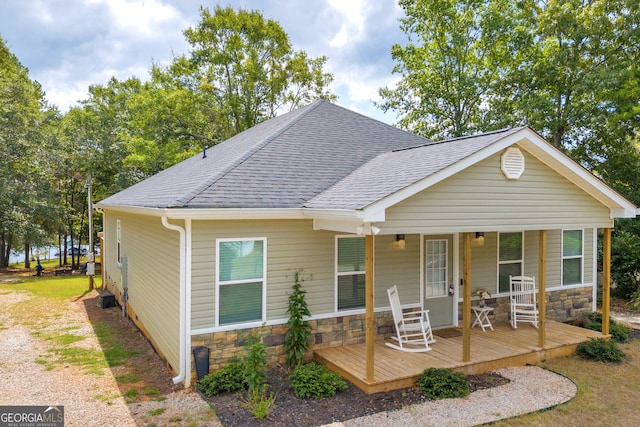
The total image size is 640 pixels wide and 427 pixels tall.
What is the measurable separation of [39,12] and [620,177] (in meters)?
19.9

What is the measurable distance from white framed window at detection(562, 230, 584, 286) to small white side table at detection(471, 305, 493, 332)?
272cm

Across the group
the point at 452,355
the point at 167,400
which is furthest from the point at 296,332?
the point at 452,355

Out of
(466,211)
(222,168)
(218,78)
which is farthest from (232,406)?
(218,78)

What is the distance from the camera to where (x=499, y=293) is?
9.15m

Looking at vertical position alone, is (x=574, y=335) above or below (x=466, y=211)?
below

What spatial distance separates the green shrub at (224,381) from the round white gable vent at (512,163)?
205 inches

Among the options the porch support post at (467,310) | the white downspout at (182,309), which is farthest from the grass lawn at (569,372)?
→ the porch support post at (467,310)

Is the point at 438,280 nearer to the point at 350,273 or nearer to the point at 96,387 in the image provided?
the point at 350,273

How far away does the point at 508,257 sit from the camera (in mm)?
9273

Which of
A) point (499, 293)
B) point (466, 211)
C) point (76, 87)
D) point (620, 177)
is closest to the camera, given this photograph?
point (466, 211)

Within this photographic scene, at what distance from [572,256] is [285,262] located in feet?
24.7

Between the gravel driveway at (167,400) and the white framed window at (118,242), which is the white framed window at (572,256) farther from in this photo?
the white framed window at (118,242)

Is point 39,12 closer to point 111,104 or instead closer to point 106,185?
point 106,185

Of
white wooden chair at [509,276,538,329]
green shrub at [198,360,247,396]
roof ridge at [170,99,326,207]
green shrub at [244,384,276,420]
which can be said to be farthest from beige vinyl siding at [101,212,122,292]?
white wooden chair at [509,276,538,329]
